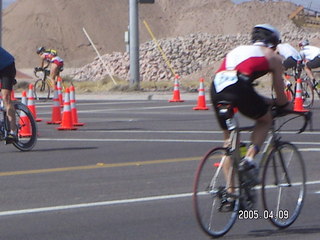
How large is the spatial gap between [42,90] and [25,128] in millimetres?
16551

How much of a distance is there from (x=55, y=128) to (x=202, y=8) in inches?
2960

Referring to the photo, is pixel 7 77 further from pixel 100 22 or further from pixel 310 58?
pixel 100 22

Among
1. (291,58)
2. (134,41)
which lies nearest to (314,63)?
(291,58)

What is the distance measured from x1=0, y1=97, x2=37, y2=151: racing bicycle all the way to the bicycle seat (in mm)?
6505

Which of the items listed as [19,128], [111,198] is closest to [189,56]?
[19,128]

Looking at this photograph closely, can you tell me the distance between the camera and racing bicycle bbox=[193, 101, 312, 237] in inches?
309

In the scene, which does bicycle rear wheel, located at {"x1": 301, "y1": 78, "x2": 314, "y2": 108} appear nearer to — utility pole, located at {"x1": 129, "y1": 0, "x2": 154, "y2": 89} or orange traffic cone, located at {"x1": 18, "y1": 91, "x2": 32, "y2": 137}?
utility pole, located at {"x1": 129, "y1": 0, "x2": 154, "y2": 89}

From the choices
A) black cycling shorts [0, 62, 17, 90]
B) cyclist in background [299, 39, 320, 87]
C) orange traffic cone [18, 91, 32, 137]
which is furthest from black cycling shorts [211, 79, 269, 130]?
cyclist in background [299, 39, 320, 87]

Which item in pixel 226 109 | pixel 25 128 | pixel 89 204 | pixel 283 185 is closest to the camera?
pixel 226 109

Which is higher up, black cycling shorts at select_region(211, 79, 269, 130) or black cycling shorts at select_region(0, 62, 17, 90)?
black cycling shorts at select_region(211, 79, 269, 130)

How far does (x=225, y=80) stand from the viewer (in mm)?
7848

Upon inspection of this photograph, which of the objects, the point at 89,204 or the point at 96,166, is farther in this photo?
the point at 96,166

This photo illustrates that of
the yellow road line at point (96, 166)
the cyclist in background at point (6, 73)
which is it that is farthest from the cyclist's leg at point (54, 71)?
the yellow road line at point (96, 166)

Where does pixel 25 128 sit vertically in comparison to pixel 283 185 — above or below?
below
